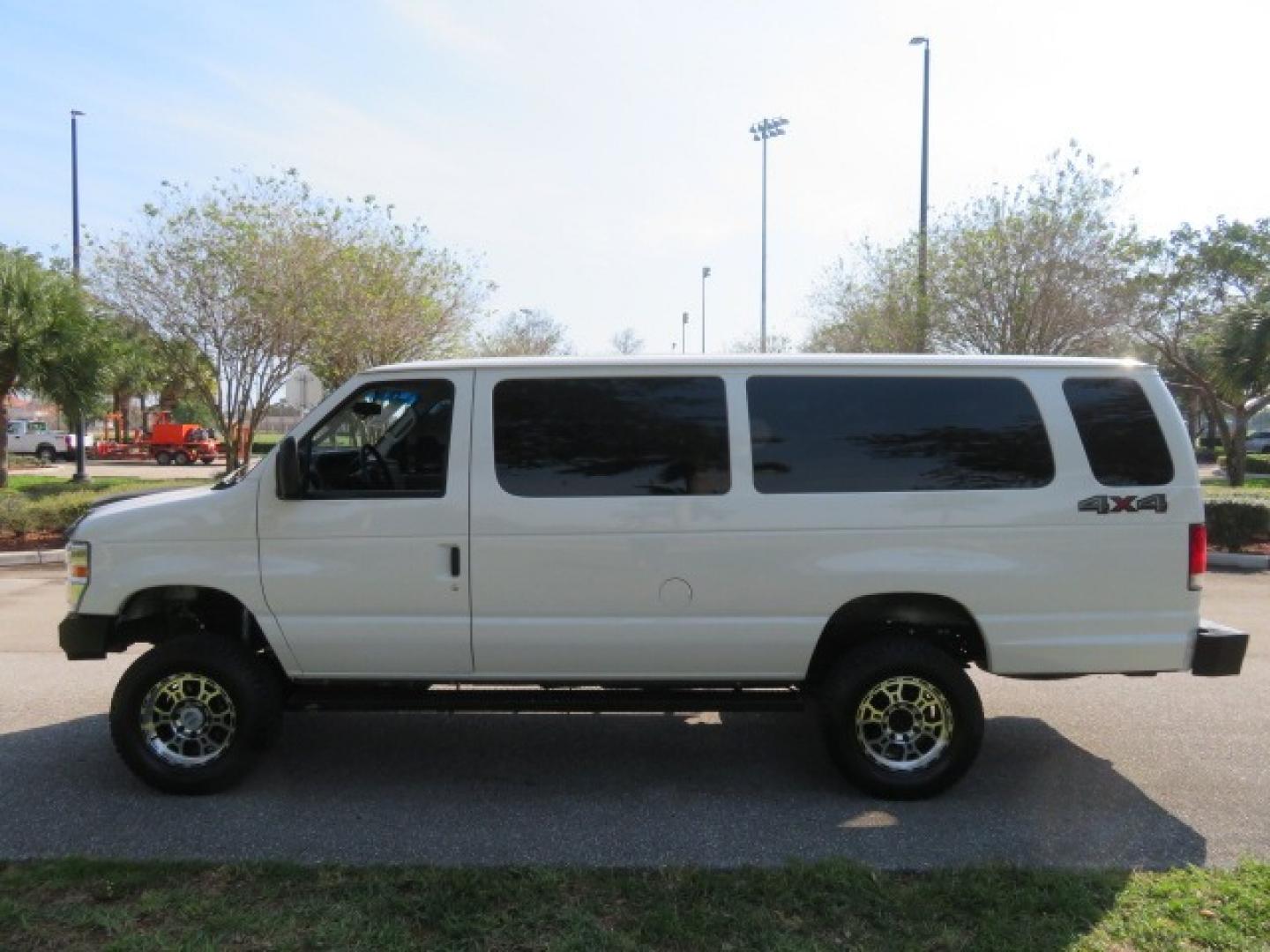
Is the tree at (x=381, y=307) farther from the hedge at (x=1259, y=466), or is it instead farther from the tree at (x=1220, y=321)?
the hedge at (x=1259, y=466)

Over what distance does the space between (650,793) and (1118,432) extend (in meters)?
2.88

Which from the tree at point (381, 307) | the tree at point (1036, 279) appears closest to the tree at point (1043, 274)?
the tree at point (1036, 279)

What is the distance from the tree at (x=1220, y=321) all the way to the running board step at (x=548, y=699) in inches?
792

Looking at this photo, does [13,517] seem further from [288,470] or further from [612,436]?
[612,436]

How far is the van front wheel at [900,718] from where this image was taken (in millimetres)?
4586

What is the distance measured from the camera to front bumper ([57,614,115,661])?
471 centimetres

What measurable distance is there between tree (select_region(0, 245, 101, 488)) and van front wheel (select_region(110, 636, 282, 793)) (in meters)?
16.7

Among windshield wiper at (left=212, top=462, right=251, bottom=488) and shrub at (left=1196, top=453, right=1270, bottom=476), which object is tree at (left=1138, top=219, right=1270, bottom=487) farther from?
windshield wiper at (left=212, top=462, right=251, bottom=488)

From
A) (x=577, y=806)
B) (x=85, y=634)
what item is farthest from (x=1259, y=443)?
(x=85, y=634)

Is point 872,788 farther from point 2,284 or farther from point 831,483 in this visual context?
point 2,284

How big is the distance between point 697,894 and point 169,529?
2963mm

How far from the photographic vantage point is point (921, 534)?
4535mm

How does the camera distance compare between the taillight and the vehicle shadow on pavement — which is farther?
the taillight

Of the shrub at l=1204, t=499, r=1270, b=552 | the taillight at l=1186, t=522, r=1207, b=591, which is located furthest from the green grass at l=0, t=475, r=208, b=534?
the shrub at l=1204, t=499, r=1270, b=552
